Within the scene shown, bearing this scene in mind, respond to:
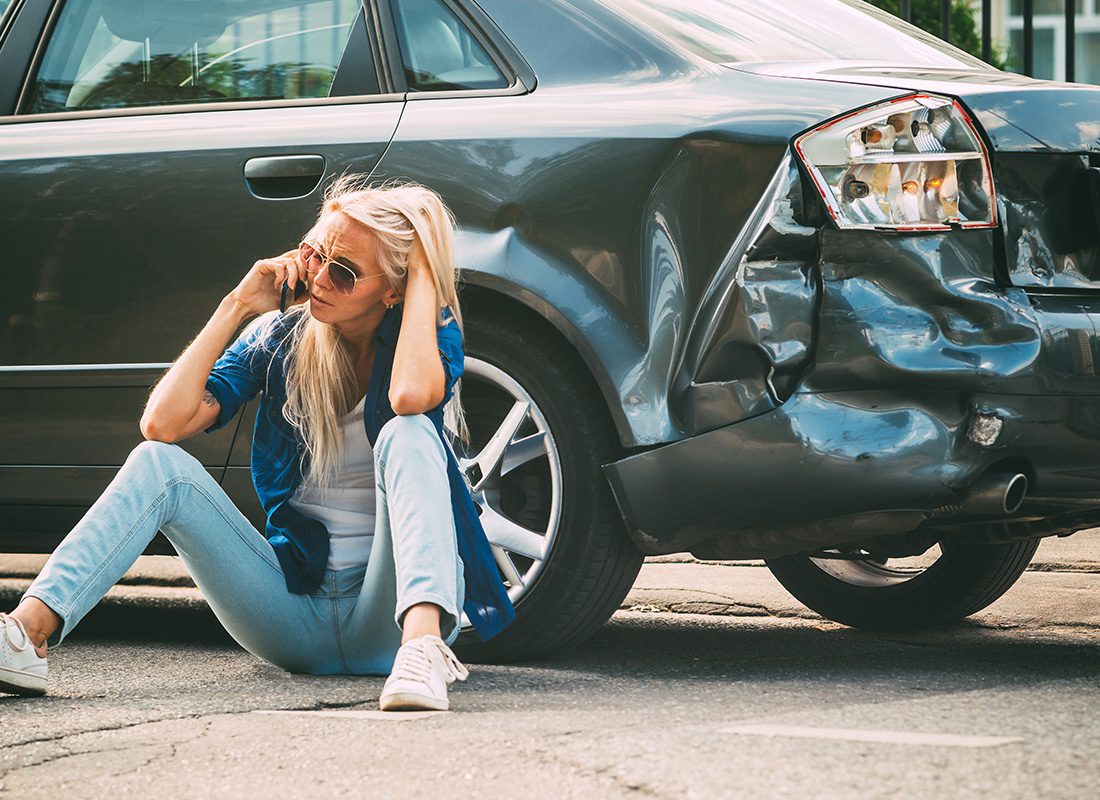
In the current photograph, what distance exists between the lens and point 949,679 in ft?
11.7

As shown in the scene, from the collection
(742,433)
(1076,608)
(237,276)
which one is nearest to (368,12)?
(237,276)

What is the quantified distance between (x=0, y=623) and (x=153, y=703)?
32 centimetres

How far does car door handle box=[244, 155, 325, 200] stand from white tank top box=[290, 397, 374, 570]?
60 cm

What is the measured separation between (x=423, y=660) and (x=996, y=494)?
3.65 ft

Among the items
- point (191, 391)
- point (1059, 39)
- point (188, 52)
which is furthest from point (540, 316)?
point (1059, 39)

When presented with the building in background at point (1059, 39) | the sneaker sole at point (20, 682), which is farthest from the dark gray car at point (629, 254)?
the building in background at point (1059, 39)

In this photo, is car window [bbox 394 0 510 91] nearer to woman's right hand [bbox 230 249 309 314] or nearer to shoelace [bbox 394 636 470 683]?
woman's right hand [bbox 230 249 309 314]

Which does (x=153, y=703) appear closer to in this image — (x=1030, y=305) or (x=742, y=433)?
(x=742, y=433)

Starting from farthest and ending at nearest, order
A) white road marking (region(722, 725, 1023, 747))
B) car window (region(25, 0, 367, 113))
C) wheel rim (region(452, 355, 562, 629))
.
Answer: car window (region(25, 0, 367, 113)) → wheel rim (region(452, 355, 562, 629)) → white road marking (region(722, 725, 1023, 747))

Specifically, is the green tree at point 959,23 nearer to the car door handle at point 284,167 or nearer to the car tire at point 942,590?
the car tire at point 942,590

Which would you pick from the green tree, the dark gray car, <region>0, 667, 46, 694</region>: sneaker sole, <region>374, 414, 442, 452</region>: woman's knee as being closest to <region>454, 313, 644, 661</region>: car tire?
the dark gray car

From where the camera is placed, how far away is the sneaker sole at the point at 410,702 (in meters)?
3.06

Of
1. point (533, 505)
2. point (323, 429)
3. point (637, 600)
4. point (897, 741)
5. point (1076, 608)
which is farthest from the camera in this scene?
point (637, 600)

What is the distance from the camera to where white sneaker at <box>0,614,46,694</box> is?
3229 millimetres
